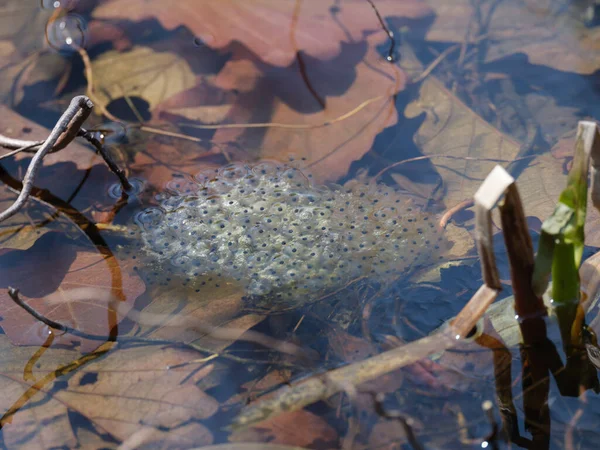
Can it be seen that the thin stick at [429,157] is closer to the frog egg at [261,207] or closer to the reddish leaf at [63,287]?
the frog egg at [261,207]

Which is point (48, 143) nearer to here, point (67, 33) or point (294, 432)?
point (294, 432)

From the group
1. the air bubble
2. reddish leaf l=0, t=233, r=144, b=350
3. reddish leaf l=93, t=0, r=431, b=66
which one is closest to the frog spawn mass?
reddish leaf l=0, t=233, r=144, b=350

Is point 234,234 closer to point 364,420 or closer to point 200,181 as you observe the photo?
point 200,181

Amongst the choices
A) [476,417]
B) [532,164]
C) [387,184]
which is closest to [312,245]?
[387,184]

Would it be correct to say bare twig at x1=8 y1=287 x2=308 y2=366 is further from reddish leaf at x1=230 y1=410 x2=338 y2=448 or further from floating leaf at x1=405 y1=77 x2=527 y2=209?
floating leaf at x1=405 y1=77 x2=527 y2=209

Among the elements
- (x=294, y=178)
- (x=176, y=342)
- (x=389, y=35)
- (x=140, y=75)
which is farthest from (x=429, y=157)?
(x=140, y=75)

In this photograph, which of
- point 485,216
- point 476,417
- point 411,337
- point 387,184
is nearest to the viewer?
point 485,216

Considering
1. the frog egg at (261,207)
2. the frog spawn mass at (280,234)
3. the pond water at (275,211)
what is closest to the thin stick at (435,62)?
the pond water at (275,211)

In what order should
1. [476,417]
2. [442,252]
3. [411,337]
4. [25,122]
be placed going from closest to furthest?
[476,417], [411,337], [442,252], [25,122]
